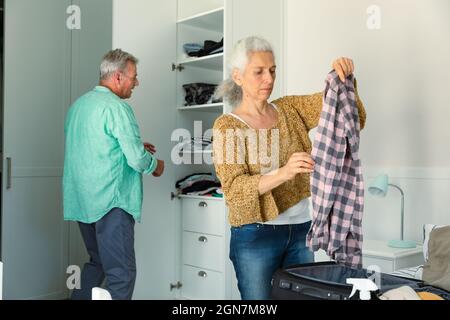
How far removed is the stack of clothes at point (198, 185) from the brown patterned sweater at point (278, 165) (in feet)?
5.01

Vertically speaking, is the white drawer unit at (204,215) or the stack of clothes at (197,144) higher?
A: the stack of clothes at (197,144)

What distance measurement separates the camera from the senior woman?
1.70 metres

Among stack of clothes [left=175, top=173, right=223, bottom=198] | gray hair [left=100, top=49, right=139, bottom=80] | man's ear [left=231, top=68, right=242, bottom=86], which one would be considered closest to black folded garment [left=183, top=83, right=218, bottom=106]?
stack of clothes [left=175, top=173, right=223, bottom=198]

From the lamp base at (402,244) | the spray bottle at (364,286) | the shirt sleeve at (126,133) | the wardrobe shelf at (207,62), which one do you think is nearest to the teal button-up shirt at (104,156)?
the shirt sleeve at (126,133)

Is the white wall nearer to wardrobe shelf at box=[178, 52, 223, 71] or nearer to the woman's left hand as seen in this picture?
wardrobe shelf at box=[178, 52, 223, 71]

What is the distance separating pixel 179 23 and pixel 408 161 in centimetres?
168

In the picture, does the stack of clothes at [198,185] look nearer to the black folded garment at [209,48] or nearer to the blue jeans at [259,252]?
the black folded garment at [209,48]

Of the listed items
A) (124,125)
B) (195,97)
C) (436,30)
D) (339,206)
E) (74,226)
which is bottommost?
(74,226)

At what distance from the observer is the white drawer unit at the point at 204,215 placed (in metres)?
3.22

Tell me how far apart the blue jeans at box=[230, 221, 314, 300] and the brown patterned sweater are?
55mm
